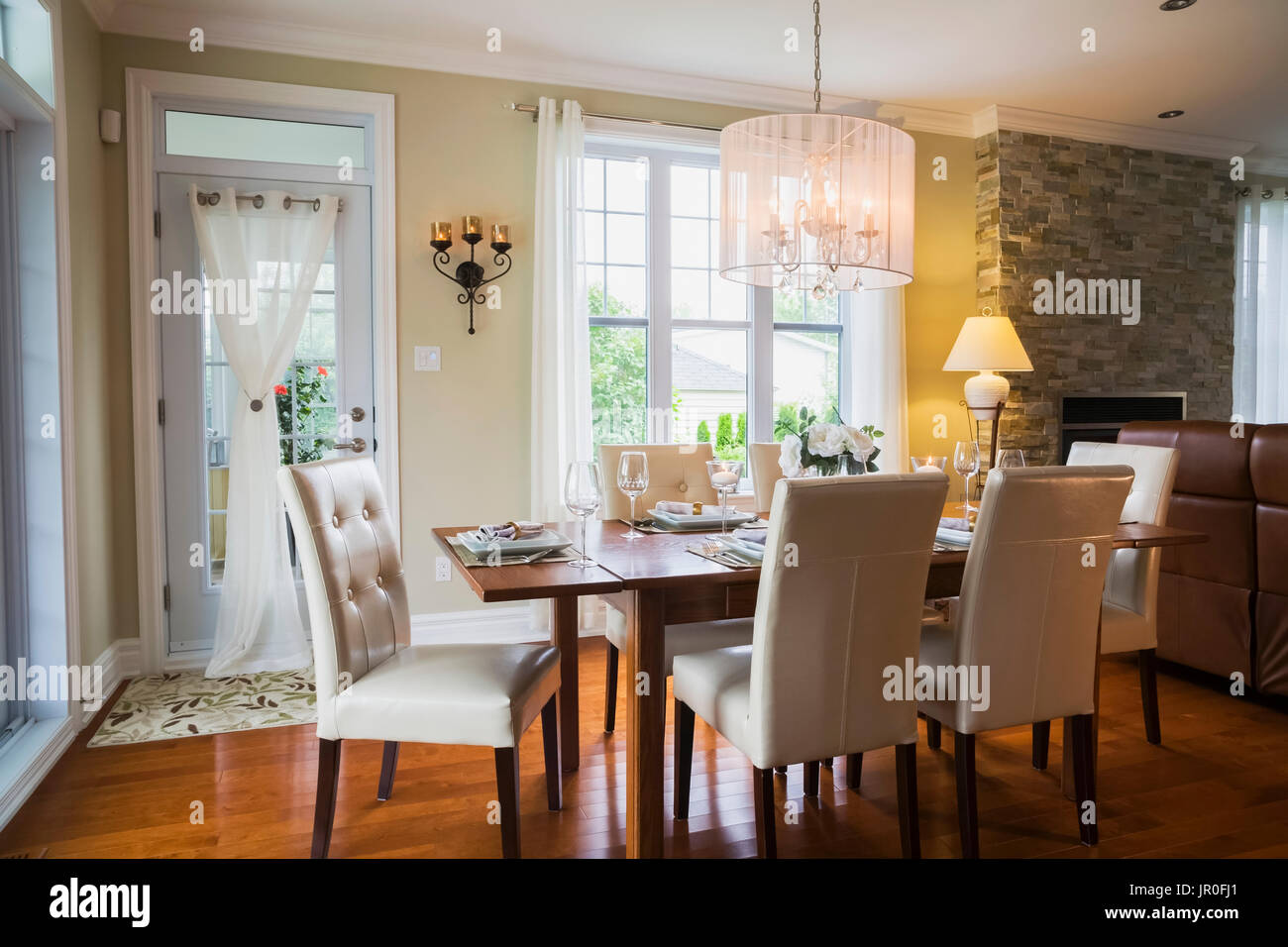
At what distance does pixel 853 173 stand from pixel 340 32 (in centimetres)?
235

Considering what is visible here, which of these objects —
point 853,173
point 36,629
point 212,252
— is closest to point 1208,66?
point 853,173

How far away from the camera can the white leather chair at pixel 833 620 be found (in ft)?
5.66

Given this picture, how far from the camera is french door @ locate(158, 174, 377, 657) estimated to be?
142 inches

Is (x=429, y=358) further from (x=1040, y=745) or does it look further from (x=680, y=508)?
(x=1040, y=745)

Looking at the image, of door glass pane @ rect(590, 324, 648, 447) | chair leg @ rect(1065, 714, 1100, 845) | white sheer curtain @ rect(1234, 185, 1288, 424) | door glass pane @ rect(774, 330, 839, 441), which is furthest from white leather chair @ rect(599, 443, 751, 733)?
white sheer curtain @ rect(1234, 185, 1288, 424)

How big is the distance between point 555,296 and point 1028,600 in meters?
2.64

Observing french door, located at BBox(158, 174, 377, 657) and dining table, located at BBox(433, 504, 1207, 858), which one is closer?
dining table, located at BBox(433, 504, 1207, 858)

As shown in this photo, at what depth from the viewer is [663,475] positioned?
313cm

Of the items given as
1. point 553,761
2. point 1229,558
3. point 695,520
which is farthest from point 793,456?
point 1229,558

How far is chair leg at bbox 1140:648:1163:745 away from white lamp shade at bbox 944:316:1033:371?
1.95 metres

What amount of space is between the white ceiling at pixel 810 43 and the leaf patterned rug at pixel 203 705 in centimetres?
259

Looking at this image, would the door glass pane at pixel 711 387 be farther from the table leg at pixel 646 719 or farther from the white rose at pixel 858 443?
the table leg at pixel 646 719

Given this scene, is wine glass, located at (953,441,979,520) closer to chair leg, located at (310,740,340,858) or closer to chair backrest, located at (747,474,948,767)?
chair backrest, located at (747,474,948,767)
